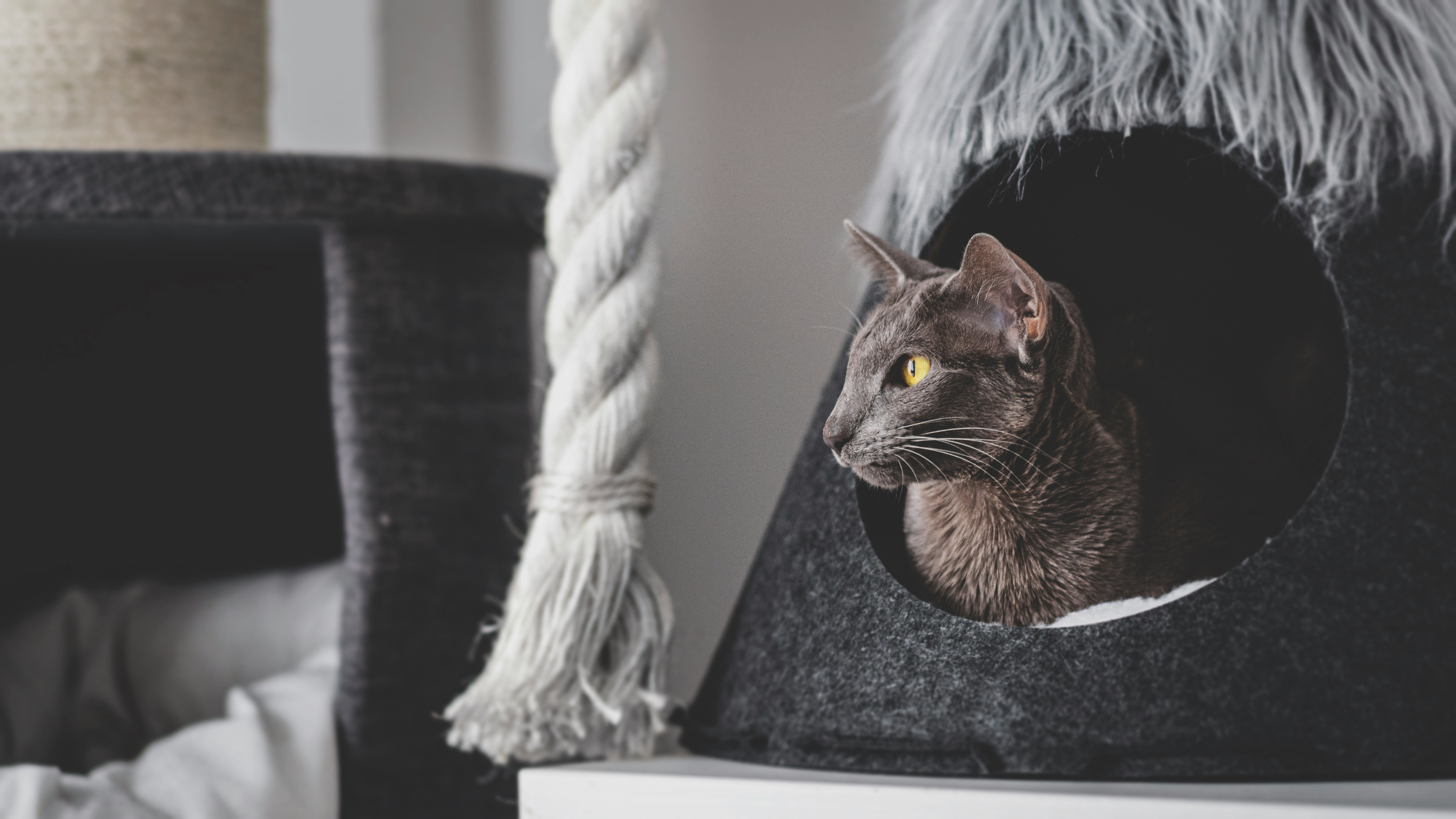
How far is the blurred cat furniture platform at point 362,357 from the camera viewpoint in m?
0.51

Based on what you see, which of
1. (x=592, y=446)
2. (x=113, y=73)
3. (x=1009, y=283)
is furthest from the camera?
(x=113, y=73)

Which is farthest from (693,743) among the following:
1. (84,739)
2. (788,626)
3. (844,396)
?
(84,739)

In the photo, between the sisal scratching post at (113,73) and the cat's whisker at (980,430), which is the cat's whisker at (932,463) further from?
the sisal scratching post at (113,73)

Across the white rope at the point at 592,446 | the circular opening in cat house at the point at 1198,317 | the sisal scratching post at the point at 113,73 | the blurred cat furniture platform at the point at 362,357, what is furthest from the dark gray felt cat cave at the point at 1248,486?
the sisal scratching post at the point at 113,73

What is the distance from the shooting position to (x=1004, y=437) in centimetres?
32

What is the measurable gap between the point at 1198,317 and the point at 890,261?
0.35ft

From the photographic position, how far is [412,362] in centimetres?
54

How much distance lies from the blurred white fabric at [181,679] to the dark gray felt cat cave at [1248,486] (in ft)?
1.15

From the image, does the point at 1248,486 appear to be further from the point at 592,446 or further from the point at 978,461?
the point at 592,446

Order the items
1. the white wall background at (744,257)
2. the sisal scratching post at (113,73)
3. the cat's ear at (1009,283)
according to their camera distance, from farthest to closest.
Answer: the sisal scratching post at (113,73), the white wall background at (744,257), the cat's ear at (1009,283)

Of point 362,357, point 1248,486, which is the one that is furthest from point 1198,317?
point 362,357

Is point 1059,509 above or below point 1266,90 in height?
below

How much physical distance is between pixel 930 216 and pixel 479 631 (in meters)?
0.34

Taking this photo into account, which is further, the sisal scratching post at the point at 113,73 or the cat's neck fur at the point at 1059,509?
the sisal scratching post at the point at 113,73
